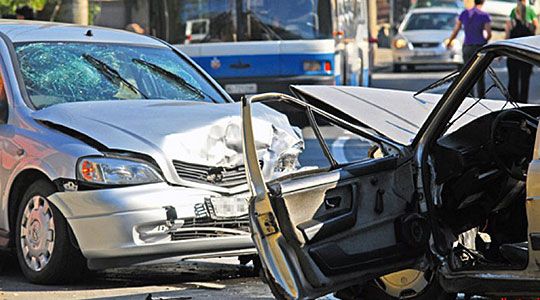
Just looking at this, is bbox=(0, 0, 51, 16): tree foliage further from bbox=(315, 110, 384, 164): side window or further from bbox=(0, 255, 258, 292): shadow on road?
bbox=(0, 255, 258, 292): shadow on road

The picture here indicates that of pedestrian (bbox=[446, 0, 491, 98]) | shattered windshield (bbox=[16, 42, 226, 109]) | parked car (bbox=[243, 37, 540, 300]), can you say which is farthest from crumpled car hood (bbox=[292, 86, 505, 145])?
pedestrian (bbox=[446, 0, 491, 98])

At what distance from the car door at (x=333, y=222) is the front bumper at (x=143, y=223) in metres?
1.26

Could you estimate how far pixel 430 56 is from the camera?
98.8ft

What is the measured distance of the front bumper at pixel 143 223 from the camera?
21.0 feet

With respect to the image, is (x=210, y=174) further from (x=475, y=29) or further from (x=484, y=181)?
(x=475, y=29)

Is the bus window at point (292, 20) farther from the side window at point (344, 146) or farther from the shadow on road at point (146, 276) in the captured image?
the shadow on road at point (146, 276)

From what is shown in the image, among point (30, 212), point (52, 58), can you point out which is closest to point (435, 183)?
point (30, 212)

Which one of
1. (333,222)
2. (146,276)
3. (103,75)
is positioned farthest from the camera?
(103,75)

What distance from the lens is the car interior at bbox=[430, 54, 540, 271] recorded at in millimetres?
5375

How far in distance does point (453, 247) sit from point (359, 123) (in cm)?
74

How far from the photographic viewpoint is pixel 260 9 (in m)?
17.5

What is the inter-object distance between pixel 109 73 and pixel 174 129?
1193mm

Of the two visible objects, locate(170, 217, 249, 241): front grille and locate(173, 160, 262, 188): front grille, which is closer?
locate(170, 217, 249, 241): front grille

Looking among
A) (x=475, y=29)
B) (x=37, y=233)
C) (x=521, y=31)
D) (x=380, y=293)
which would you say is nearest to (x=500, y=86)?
(x=380, y=293)
